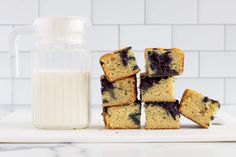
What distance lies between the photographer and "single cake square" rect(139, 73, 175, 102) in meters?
1.08

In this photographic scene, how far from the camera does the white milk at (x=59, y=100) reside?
1.07 metres

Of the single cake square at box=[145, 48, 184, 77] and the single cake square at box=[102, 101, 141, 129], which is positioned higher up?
the single cake square at box=[145, 48, 184, 77]

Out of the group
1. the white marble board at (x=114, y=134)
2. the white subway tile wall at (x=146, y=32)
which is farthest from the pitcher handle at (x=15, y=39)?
the white subway tile wall at (x=146, y=32)

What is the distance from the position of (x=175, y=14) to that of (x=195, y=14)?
0.19ft

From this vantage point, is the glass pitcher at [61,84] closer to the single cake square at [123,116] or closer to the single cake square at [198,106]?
the single cake square at [123,116]

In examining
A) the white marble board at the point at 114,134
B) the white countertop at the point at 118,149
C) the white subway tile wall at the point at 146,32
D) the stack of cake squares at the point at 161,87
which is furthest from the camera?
the white subway tile wall at the point at 146,32

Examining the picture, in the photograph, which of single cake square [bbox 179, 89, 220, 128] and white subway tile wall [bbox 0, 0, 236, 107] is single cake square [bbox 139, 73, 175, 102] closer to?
single cake square [bbox 179, 89, 220, 128]

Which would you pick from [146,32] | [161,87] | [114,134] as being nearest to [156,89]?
[161,87]

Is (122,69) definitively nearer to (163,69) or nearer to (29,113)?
(163,69)

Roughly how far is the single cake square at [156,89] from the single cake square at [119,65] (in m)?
0.03

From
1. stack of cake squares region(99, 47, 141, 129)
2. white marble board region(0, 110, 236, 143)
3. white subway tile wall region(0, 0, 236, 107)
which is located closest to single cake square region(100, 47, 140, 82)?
stack of cake squares region(99, 47, 141, 129)

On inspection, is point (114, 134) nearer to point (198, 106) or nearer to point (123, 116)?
point (123, 116)

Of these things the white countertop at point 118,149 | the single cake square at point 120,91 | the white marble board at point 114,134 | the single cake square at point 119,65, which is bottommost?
the white countertop at point 118,149

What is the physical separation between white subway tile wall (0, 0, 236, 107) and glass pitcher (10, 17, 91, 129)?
482 mm
